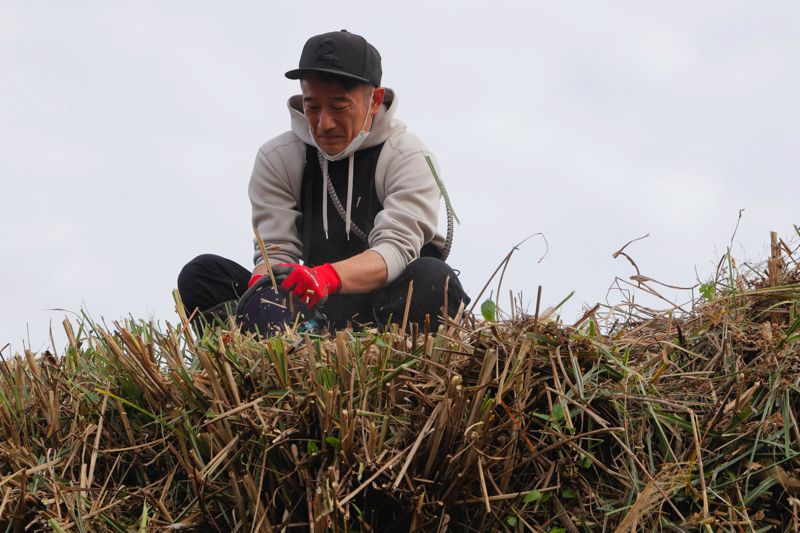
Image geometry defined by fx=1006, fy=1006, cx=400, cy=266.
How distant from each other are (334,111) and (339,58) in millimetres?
180

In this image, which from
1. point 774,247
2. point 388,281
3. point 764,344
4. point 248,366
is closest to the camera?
point 248,366

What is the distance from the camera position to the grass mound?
1666mm

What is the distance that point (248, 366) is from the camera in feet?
6.10

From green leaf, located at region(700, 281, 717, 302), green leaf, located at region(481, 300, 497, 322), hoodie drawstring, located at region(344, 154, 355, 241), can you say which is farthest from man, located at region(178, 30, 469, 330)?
green leaf, located at region(481, 300, 497, 322)

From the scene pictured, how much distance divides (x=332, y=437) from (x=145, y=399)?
0.46 meters

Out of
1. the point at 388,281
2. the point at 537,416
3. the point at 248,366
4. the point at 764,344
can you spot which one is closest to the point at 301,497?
the point at 248,366

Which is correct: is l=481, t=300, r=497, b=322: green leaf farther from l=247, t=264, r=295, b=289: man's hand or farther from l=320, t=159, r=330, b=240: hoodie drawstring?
l=320, t=159, r=330, b=240: hoodie drawstring

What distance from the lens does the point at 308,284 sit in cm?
297

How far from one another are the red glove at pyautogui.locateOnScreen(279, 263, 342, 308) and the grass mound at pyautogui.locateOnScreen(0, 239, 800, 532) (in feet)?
3.08

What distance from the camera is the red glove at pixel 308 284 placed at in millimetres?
2945

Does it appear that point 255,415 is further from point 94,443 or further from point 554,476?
point 554,476

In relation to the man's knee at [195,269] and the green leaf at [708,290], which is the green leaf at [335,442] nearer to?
the green leaf at [708,290]

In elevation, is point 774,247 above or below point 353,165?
below

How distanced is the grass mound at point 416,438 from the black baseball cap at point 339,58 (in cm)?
161
